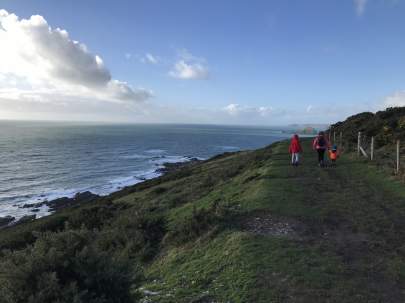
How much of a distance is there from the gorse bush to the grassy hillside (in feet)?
0.05

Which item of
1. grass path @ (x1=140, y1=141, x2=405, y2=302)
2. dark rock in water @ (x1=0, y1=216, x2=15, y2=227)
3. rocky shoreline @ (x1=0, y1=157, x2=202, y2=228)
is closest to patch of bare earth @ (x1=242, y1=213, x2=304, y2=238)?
grass path @ (x1=140, y1=141, x2=405, y2=302)

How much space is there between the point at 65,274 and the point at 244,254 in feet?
13.9

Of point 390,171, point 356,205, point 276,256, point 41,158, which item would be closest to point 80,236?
point 276,256

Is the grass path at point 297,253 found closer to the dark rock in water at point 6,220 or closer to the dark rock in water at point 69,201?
the dark rock in water at point 6,220

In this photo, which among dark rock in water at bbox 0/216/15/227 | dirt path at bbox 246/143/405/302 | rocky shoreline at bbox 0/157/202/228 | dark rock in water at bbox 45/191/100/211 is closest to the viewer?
dirt path at bbox 246/143/405/302

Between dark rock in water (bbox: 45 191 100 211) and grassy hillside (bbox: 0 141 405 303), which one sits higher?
grassy hillside (bbox: 0 141 405 303)

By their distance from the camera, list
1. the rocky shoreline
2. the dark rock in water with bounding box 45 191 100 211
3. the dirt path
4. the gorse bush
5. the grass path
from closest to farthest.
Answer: the gorse bush
the dirt path
the grass path
the rocky shoreline
the dark rock in water with bounding box 45 191 100 211

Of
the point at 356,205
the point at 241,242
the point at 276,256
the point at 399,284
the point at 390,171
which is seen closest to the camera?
the point at 399,284

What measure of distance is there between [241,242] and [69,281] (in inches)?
188

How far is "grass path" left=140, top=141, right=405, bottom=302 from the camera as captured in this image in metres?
6.55

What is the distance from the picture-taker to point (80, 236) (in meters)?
5.88

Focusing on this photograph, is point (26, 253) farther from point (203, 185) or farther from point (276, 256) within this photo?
point (203, 185)

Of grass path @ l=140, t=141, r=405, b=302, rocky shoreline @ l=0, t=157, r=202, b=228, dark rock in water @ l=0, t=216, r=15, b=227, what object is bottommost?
dark rock in water @ l=0, t=216, r=15, b=227

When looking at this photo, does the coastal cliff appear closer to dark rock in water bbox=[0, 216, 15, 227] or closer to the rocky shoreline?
dark rock in water bbox=[0, 216, 15, 227]
